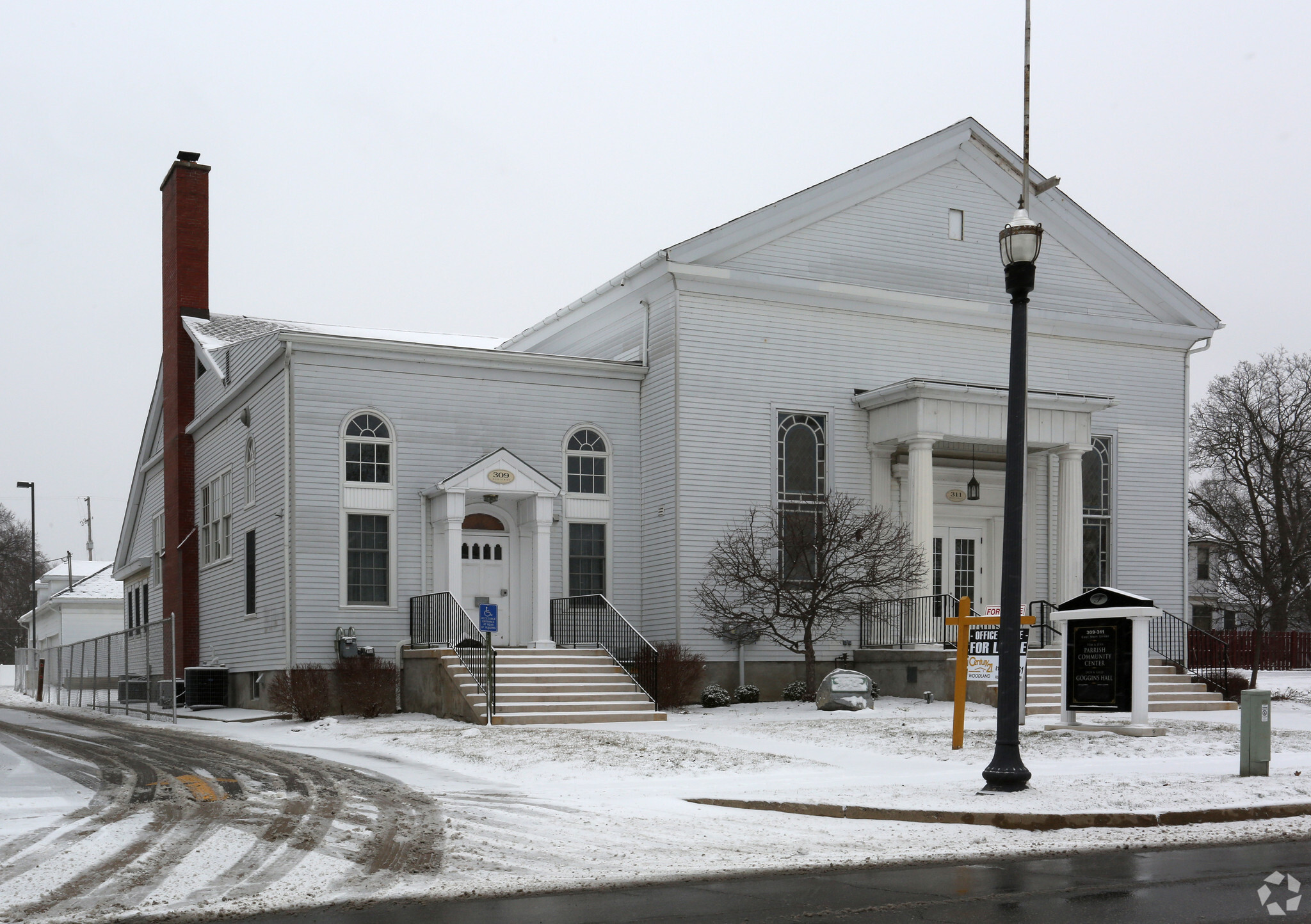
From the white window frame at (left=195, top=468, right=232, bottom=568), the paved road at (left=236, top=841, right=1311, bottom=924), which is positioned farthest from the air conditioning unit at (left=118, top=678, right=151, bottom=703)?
the paved road at (left=236, top=841, right=1311, bottom=924)

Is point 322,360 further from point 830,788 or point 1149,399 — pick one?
point 1149,399

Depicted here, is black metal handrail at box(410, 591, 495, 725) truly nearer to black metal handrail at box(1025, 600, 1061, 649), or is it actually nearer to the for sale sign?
the for sale sign

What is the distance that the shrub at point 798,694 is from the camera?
24641 mm

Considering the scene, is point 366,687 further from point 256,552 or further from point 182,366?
point 182,366

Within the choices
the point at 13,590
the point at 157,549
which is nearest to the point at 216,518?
the point at 157,549

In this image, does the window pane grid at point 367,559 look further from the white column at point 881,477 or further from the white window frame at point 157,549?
the white window frame at point 157,549

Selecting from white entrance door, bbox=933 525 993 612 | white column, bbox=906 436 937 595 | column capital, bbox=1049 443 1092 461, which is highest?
column capital, bbox=1049 443 1092 461

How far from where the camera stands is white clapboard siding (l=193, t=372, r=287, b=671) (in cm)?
2491

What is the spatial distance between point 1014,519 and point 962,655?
14.8 ft

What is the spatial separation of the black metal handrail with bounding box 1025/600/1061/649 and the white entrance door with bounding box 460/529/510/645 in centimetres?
974

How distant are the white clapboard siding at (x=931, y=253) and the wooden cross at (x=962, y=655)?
10.5 m

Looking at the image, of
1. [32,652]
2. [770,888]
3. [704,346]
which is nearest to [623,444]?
[704,346]

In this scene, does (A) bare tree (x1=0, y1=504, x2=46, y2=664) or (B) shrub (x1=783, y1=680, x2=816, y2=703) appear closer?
(B) shrub (x1=783, y1=680, x2=816, y2=703)

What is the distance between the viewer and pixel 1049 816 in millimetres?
11156
